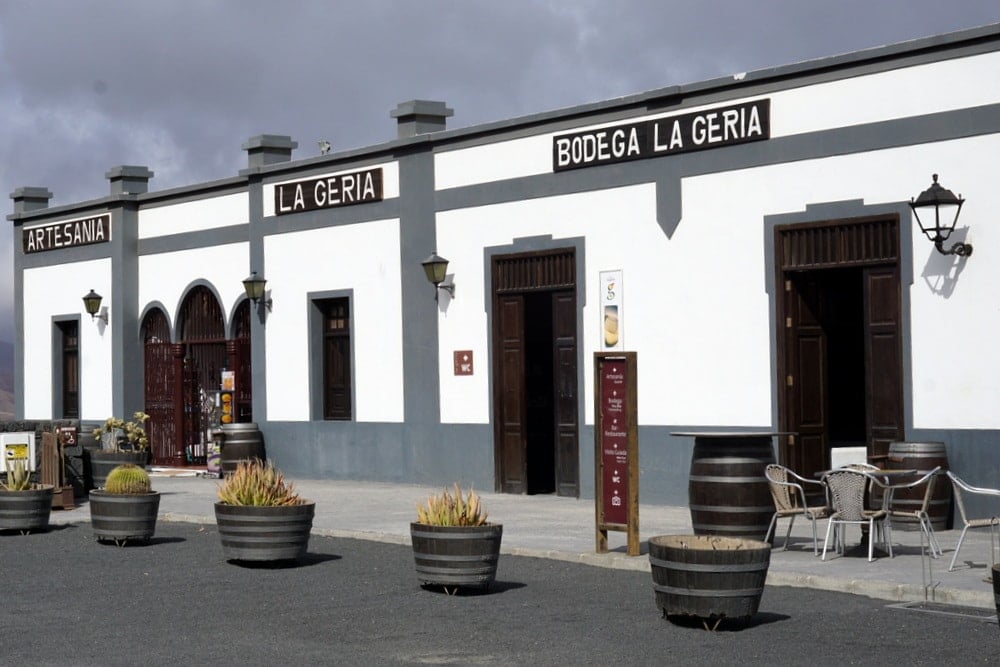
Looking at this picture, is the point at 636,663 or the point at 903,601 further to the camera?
A: the point at 903,601

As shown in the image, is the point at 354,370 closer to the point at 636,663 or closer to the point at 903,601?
the point at 903,601

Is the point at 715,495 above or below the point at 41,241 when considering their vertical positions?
below

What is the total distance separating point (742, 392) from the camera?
17516 mm

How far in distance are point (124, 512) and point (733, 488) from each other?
6031 mm

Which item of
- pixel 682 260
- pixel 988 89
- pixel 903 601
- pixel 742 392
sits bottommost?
pixel 903 601

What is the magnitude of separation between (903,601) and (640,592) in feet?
6.14

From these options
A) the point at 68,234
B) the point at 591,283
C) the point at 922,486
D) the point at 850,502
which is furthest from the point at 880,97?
the point at 68,234

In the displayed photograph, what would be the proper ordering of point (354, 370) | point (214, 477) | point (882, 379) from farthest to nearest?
point (214, 477) < point (354, 370) < point (882, 379)

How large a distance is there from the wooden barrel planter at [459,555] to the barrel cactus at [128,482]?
4807 mm

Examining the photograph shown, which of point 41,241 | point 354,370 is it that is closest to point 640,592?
point 354,370

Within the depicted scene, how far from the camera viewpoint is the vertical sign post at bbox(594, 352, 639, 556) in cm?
1284

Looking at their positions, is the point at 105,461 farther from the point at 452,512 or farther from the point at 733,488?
the point at 733,488

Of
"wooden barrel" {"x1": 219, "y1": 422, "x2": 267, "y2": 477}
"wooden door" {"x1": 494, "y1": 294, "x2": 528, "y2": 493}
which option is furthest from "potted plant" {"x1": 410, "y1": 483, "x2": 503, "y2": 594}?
"wooden barrel" {"x1": 219, "y1": 422, "x2": 267, "y2": 477}

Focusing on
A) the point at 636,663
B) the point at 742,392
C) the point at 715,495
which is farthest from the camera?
the point at 742,392
